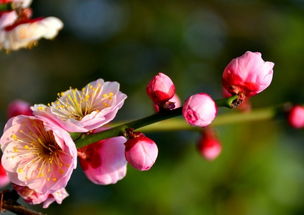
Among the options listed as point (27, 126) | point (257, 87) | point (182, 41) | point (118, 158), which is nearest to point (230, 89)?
point (257, 87)

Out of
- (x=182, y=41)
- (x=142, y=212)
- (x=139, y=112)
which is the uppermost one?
(x=182, y=41)

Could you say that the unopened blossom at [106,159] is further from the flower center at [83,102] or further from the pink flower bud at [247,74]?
the pink flower bud at [247,74]

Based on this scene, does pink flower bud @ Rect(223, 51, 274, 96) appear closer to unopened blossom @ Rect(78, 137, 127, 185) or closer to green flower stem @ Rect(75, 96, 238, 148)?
green flower stem @ Rect(75, 96, 238, 148)

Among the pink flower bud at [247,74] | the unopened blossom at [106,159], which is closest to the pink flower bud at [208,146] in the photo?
the unopened blossom at [106,159]

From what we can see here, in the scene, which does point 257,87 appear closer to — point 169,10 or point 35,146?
point 35,146

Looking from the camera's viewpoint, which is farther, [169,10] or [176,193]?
[169,10]

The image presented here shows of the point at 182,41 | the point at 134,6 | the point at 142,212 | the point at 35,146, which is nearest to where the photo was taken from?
the point at 35,146

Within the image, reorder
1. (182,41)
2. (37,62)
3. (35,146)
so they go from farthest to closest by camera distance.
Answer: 1. (37,62)
2. (182,41)
3. (35,146)

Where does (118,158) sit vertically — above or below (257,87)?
below

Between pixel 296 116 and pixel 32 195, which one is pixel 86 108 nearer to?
pixel 32 195
